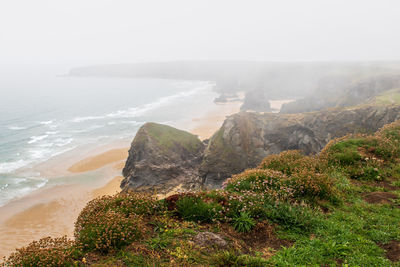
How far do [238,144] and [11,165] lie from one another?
37384 millimetres

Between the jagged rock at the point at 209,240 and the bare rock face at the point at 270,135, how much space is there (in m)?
23.0

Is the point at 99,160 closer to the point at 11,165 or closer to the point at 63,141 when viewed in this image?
the point at 11,165

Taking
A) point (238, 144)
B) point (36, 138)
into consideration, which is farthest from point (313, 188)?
point (36, 138)

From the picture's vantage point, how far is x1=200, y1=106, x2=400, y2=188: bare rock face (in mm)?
29547

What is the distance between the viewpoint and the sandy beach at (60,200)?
2353cm

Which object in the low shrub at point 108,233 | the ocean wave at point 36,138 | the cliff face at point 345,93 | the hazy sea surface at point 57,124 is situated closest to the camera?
the low shrub at point 108,233

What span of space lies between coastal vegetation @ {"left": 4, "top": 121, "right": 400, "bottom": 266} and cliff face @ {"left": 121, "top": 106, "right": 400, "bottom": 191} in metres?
20.1

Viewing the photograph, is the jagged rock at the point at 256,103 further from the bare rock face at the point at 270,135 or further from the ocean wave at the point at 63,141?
the ocean wave at the point at 63,141

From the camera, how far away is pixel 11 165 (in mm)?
40969

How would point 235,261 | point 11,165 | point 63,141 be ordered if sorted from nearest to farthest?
point 235,261 < point 11,165 < point 63,141

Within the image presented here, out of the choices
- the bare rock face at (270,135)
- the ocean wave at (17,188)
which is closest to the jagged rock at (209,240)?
the bare rock face at (270,135)

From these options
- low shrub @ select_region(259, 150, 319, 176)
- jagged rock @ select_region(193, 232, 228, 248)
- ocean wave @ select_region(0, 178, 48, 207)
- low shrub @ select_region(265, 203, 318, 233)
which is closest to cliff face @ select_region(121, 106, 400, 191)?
ocean wave @ select_region(0, 178, 48, 207)

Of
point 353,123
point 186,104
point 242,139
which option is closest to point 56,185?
point 242,139

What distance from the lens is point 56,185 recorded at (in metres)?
33.9
